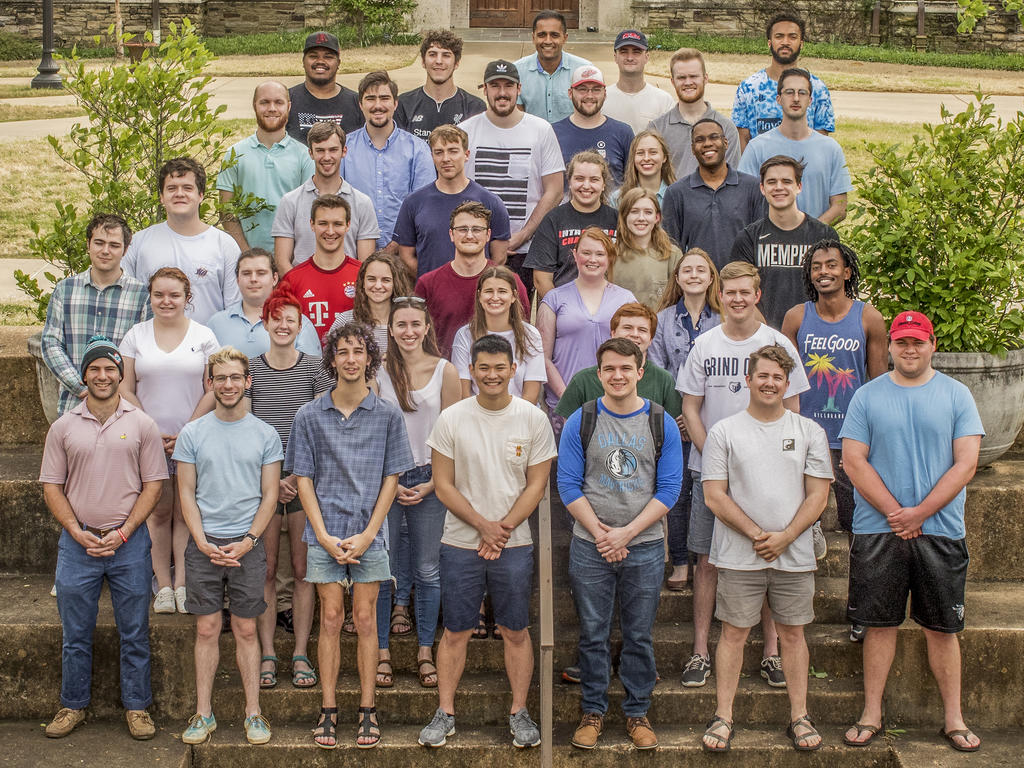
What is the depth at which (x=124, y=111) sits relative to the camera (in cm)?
803

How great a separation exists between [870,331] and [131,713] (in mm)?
4367

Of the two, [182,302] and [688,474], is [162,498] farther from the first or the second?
[688,474]

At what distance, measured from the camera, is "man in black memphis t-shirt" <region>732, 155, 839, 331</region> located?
704 centimetres

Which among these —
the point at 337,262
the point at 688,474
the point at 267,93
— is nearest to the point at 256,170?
the point at 267,93

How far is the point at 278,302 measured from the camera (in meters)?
6.41

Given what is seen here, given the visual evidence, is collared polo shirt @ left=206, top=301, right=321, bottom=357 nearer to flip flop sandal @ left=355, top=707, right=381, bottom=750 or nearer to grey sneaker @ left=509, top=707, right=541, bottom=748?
flip flop sandal @ left=355, top=707, right=381, bottom=750

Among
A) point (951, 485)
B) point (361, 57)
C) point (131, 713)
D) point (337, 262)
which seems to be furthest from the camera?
point (361, 57)

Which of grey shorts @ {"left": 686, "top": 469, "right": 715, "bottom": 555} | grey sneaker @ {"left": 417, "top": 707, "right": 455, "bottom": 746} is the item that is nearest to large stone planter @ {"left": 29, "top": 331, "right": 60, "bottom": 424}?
grey sneaker @ {"left": 417, "top": 707, "right": 455, "bottom": 746}

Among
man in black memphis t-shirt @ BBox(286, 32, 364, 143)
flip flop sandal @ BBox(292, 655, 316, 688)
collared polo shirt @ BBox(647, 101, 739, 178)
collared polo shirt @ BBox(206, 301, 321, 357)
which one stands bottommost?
flip flop sandal @ BBox(292, 655, 316, 688)

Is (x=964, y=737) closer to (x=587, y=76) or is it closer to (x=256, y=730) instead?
(x=256, y=730)

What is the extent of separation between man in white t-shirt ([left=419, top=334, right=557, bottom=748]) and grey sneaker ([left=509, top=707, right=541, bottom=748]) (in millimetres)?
236

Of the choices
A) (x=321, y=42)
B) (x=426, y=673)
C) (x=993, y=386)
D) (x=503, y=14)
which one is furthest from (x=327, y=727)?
(x=503, y=14)

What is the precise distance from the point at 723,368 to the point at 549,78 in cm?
336

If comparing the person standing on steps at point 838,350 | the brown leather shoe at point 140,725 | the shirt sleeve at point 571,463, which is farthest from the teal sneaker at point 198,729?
the person standing on steps at point 838,350
